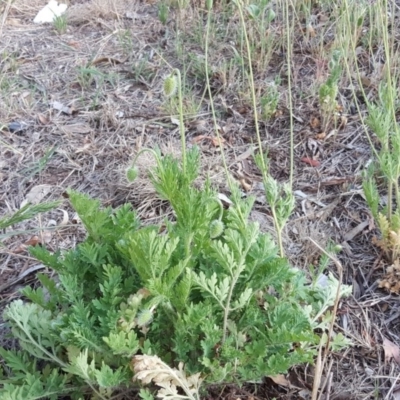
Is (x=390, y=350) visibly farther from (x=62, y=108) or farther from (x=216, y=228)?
(x=62, y=108)

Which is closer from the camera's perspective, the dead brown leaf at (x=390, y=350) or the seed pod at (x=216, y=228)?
the seed pod at (x=216, y=228)

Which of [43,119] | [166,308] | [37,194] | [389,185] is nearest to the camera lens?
[166,308]

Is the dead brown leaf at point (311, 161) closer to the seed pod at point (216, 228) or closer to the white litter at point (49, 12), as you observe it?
the seed pod at point (216, 228)

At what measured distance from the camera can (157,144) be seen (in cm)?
232

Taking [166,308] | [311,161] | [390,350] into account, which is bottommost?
[390,350]

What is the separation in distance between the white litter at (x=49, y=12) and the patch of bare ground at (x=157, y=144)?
2.8 inches

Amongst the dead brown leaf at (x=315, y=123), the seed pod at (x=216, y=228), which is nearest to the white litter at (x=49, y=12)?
the dead brown leaf at (x=315, y=123)

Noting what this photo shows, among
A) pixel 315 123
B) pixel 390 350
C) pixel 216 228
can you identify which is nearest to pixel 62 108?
pixel 315 123

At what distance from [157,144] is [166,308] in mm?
1111

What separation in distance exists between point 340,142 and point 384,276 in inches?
28.5

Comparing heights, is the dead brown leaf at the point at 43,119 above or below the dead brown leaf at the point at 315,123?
below

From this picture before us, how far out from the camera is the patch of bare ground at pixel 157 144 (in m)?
1.65

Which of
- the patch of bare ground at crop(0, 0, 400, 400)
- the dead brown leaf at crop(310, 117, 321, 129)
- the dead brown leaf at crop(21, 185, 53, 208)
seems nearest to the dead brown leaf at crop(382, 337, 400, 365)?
the patch of bare ground at crop(0, 0, 400, 400)

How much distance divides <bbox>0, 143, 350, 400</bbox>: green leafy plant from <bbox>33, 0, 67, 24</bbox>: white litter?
7.37 feet
